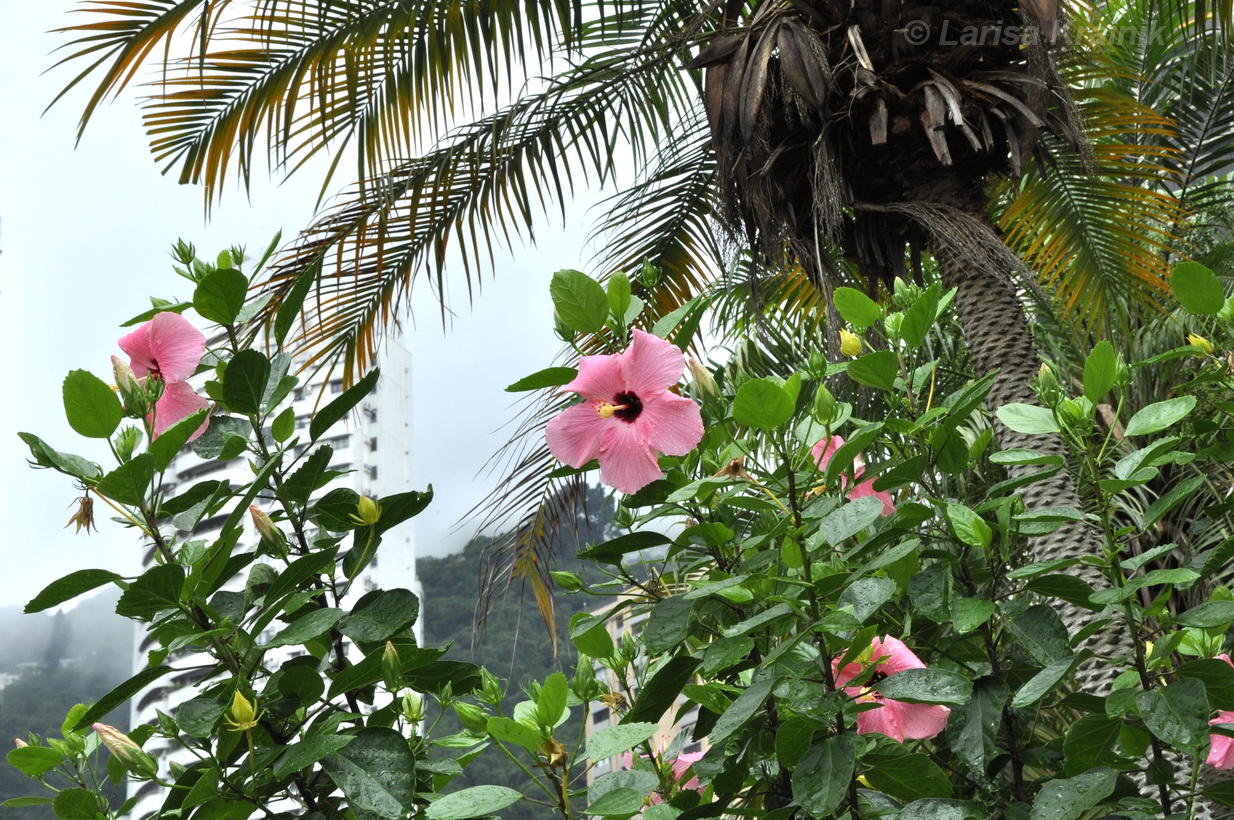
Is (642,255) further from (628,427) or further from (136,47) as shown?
(628,427)

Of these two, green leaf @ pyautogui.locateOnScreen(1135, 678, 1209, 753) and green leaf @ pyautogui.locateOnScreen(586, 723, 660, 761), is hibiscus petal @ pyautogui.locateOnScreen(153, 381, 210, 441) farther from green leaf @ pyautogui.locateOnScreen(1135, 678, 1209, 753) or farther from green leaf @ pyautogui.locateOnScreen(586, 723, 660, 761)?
green leaf @ pyautogui.locateOnScreen(1135, 678, 1209, 753)

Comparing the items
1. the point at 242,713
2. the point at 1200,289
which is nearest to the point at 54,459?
the point at 242,713

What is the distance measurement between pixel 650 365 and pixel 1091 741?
19.3 inches

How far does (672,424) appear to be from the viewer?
930 millimetres

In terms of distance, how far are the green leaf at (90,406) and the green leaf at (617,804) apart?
1.68ft

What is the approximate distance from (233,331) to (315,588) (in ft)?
0.85

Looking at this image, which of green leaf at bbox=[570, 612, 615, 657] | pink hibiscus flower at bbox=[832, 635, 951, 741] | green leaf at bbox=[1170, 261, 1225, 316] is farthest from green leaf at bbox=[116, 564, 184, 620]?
green leaf at bbox=[1170, 261, 1225, 316]

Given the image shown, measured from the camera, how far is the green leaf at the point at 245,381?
931 mm

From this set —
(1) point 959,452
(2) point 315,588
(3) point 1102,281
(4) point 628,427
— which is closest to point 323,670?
(2) point 315,588

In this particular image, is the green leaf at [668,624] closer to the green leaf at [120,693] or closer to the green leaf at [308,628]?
the green leaf at [308,628]

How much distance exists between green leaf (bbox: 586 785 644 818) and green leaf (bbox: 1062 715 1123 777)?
364 mm

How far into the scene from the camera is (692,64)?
2693 mm

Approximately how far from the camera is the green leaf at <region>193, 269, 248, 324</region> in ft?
3.11

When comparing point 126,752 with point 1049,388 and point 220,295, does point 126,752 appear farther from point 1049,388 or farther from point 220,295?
point 1049,388
